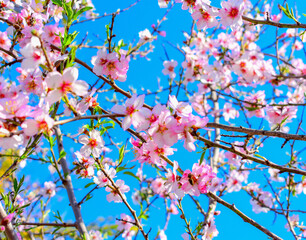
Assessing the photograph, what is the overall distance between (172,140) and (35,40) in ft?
2.22

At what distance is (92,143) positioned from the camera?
1.51m

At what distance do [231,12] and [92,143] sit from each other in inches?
50.9

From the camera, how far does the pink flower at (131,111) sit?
1175 millimetres

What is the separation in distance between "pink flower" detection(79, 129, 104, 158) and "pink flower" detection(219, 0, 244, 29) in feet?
3.87

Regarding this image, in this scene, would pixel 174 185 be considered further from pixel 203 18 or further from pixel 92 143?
pixel 203 18

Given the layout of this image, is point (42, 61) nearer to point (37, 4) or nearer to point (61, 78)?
point (61, 78)

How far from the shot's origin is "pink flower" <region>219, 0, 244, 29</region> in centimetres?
183

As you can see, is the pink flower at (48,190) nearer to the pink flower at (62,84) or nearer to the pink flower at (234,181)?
the pink flower at (234,181)

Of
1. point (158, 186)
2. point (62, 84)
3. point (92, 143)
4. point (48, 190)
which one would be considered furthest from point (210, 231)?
point (48, 190)

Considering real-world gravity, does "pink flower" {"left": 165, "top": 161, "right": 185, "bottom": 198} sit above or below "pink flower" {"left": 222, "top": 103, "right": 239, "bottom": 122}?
below

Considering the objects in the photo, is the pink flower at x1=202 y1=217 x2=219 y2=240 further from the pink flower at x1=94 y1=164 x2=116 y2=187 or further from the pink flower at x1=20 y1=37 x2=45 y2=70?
the pink flower at x1=20 y1=37 x2=45 y2=70

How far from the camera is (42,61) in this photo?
0.96 metres

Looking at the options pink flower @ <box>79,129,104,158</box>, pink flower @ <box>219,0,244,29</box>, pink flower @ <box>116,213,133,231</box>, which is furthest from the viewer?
pink flower @ <box>116,213,133,231</box>

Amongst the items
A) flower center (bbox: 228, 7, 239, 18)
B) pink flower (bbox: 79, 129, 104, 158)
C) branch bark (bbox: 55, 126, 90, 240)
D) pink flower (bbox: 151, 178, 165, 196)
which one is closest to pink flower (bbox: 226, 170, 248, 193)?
pink flower (bbox: 151, 178, 165, 196)
